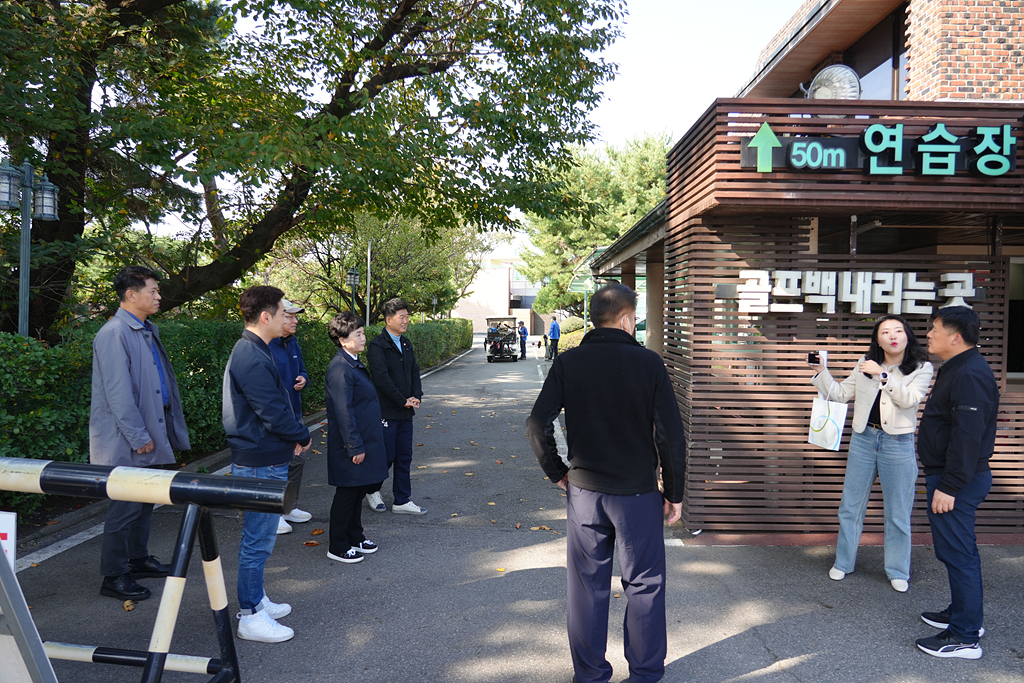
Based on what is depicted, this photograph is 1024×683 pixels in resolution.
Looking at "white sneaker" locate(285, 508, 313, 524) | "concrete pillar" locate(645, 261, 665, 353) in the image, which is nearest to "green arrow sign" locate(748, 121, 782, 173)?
"white sneaker" locate(285, 508, 313, 524)

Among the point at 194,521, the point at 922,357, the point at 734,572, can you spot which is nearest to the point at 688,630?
the point at 734,572

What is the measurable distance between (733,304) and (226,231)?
8.71 meters

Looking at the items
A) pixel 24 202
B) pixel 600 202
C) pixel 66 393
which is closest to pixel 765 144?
pixel 66 393

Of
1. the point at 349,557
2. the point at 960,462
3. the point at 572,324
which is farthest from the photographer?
the point at 572,324

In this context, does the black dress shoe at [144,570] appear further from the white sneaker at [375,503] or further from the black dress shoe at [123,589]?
the white sneaker at [375,503]

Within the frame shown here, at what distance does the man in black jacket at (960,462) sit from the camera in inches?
146

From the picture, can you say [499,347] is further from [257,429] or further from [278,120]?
[257,429]

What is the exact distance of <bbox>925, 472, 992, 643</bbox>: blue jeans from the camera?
12.3ft

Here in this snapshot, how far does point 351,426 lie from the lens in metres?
4.90

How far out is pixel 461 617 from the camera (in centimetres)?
420

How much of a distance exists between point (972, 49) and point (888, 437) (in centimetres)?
556

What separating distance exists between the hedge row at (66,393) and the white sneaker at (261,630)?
6.17 ft

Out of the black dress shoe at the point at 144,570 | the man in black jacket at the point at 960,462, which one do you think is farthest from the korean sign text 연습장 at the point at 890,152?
the black dress shoe at the point at 144,570

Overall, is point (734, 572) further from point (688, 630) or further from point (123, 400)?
point (123, 400)
